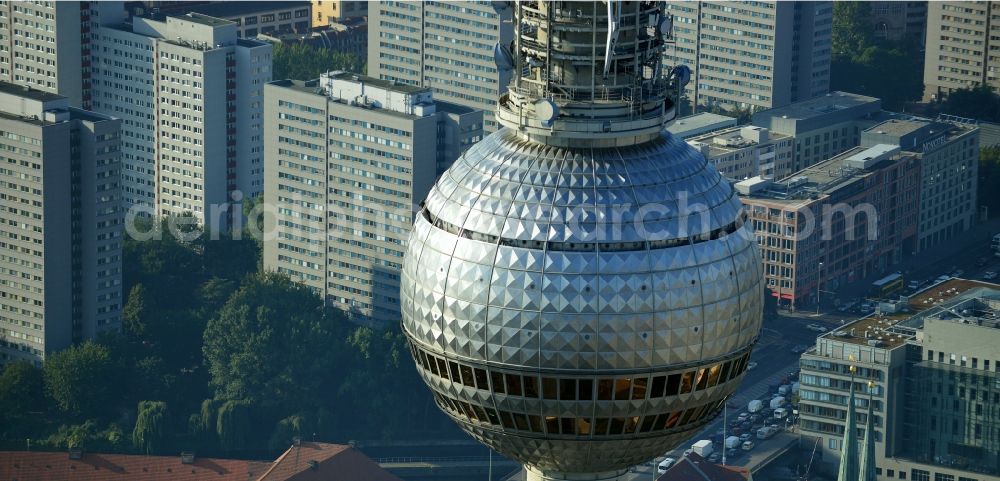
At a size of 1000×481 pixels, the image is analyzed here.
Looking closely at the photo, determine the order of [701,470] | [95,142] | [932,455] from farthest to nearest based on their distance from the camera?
[95,142], [932,455], [701,470]

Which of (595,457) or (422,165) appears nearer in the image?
(595,457)

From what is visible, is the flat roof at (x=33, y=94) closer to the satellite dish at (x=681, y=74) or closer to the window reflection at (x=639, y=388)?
the satellite dish at (x=681, y=74)

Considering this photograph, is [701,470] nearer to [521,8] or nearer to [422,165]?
[422,165]

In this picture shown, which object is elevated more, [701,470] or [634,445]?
[634,445]

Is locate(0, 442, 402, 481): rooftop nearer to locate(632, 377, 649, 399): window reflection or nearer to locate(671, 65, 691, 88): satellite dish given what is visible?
locate(671, 65, 691, 88): satellite dish

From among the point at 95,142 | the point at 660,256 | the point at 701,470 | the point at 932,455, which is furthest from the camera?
the point at 95,142

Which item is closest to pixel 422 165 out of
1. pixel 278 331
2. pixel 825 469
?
pixel 278 331

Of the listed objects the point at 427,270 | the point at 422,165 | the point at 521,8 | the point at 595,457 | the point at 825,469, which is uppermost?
the point at 521,8

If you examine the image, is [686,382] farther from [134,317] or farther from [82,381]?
[134,317]
